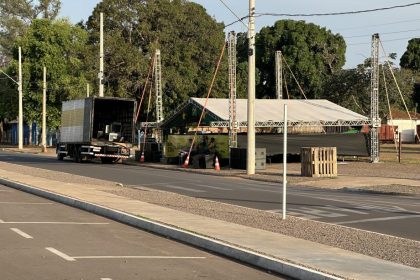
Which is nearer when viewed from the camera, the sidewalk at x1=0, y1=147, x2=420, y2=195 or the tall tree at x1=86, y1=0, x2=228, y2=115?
the sidewalk at x1=0, y1=147, x2=420, y2=195

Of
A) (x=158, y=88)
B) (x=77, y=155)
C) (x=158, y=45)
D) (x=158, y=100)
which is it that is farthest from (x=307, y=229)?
(x=158, y=45)

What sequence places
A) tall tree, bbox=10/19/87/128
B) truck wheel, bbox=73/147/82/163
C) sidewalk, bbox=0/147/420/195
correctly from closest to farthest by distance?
1. sidewalk, bbox=0/147/420/195
2. truck wheel, bbox=73/147/82/163
3. tall tree, bbox=10/19/87/128

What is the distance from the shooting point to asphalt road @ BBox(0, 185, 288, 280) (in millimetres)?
7832

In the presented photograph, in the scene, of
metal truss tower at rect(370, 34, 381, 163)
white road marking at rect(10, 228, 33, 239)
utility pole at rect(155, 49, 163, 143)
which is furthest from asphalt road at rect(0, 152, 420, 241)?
utility pole at rect(155, 49, 163, 143)

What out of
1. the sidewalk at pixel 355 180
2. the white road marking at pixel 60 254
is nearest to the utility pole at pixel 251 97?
the sidewalk at pixel 355 180

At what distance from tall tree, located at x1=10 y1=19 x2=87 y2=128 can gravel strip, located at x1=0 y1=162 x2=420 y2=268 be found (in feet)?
162

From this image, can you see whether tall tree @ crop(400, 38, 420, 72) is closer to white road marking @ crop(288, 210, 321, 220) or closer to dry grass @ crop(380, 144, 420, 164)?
dry grass @ crop(380, 144, 420, 164)

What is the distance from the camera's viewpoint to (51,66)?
2589 inches

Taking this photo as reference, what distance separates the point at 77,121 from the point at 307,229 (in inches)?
1167

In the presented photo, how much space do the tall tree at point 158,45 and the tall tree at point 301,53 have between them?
1534 centimetres

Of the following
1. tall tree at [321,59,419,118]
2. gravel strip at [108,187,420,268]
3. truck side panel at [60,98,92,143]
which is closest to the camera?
gravel strip at [108,187,420,268]

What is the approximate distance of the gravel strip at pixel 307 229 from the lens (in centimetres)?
929

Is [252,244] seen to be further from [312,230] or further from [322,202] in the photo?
[322,202]

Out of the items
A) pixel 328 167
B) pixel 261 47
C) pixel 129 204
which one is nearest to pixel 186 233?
pixel 129 204
